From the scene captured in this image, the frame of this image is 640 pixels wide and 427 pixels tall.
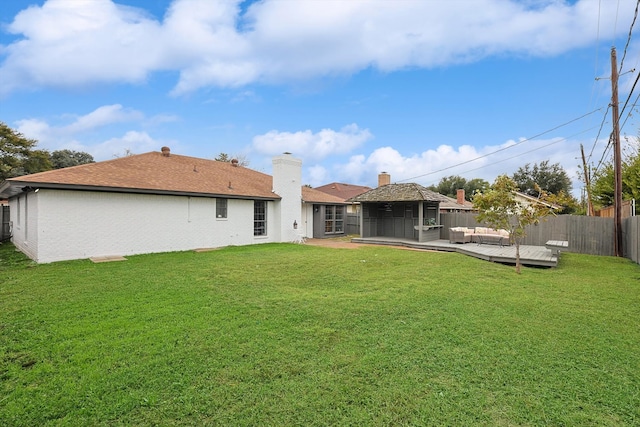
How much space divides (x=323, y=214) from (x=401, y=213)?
16.3ft

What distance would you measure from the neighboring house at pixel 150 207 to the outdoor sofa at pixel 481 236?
8312 mm

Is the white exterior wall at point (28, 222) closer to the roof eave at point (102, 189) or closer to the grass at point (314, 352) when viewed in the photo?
the roof eave at point (102, 189)

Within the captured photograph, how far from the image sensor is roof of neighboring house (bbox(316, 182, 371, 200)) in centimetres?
3634

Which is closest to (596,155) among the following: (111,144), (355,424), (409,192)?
(409,192)

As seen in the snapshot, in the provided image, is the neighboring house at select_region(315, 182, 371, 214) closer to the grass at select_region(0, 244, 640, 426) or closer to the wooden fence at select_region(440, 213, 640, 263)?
the wooden fence at select_region(440, 213, 640, 263)

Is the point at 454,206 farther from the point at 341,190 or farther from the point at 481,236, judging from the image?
the point at 341,190

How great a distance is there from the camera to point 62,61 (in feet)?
41.8

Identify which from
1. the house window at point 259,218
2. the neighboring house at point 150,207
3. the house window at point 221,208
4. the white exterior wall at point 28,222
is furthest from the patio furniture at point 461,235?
the white exterior wall at point 28,222

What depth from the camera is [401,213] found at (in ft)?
61.6

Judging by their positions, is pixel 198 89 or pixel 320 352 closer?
pixel 320 352

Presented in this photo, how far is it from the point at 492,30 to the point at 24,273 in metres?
17.2

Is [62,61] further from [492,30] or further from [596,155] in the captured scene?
[596,155]

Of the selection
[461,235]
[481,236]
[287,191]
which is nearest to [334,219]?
[287,191]

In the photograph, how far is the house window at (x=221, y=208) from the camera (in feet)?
49.3
